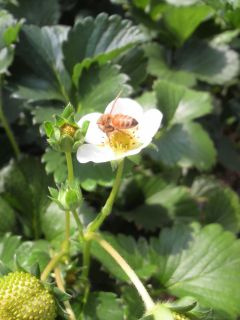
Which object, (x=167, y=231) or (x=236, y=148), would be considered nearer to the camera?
(x=167, y=231)

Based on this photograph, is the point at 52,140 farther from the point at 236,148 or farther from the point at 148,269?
the point at 236,148

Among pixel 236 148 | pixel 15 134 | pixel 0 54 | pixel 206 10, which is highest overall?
pixel 0 54

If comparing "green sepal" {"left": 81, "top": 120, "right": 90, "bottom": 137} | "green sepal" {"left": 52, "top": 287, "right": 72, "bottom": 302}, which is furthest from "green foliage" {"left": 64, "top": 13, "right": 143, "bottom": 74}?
"green sepal" {"left": 52, "top": 287, "right": 72, "bottom": 302}

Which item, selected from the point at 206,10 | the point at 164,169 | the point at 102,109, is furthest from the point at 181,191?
the point at 206,10

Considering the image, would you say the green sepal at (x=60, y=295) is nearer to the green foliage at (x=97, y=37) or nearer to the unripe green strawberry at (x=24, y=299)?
the unripe green strawberry at (x=24, y=299)

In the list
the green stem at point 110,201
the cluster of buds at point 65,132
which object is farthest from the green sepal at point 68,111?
the green stem at point 110,201

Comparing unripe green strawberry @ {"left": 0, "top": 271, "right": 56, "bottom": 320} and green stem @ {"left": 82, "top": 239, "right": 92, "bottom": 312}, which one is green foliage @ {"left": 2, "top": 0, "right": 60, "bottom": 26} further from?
unripe green strawberry @ {"left": 0, "top": 271, "right": 56, "bottom": 320}

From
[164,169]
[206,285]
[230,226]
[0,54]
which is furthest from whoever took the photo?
[164,169]
